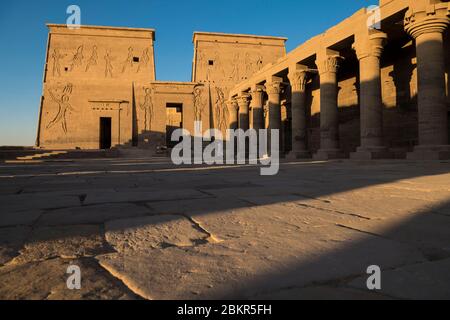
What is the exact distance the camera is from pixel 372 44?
999 cm

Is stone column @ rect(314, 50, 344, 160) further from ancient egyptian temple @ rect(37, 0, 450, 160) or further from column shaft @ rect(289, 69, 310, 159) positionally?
column shaft @ rect(289, 69, 310, 159)

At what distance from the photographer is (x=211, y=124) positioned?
89.1 feet

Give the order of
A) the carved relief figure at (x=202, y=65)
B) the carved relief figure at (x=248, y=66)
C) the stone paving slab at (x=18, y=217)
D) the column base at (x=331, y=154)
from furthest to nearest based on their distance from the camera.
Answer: the carved relief figure at (x=248, y=66) → the carved relief figure at (x=202, y=65) → the column base at (x=331, y=154) → the stone paving slab at (x=18, y=217)

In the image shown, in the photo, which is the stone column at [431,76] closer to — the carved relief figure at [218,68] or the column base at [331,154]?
the column base at [331,154]

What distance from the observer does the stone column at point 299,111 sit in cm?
1399

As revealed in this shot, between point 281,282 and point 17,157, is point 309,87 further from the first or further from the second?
point 281,282

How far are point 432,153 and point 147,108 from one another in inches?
894

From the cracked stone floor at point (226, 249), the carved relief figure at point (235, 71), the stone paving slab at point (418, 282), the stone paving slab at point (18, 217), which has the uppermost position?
the carved relief figure at point (235, 71)

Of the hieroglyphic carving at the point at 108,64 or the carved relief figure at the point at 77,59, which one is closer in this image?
the carved relief figure at the point at 77,59

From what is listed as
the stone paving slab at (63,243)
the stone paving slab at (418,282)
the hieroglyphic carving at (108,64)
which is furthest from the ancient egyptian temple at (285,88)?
the stone paving slab at (63,243)

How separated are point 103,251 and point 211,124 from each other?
25973 mm

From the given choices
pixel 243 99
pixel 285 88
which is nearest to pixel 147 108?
pixel 243 99

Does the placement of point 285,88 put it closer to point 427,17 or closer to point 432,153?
point 427,17

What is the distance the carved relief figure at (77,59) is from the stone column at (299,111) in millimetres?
21309
